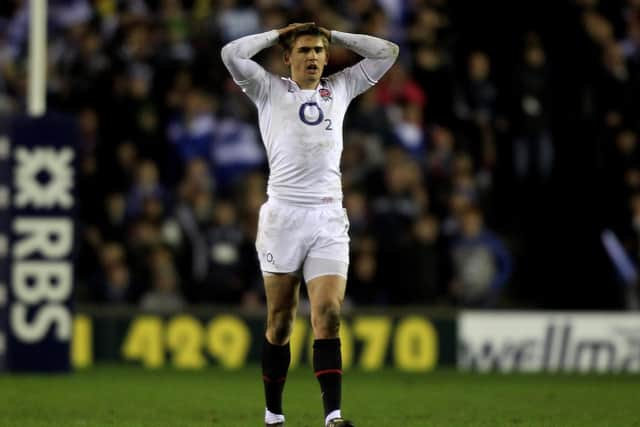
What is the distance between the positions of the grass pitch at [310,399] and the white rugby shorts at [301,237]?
144 centimetres

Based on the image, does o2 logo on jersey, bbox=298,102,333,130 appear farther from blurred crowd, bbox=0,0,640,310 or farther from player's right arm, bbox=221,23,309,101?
blurred crowd, bbox=0,0,640,310

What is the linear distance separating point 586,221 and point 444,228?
2163 mm

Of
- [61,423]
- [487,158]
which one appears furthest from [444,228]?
[61,423]

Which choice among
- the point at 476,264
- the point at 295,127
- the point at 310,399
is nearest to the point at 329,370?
the point at 295,127

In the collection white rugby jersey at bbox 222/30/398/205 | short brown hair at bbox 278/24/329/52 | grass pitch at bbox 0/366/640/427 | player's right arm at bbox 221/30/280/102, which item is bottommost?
grass pitch at bbox 0/366/640/427

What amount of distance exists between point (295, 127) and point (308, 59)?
40cm

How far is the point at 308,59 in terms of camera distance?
873 centimetres

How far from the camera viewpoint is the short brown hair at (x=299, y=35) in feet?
28.6

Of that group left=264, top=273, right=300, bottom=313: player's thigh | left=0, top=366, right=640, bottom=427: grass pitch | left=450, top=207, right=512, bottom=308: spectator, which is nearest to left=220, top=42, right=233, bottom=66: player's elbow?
left=264, top=273, right=300, bottom=313: player's thigh

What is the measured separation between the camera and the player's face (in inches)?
343

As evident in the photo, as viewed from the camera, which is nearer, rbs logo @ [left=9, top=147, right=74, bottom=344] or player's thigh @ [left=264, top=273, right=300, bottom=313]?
player's thigh @ [left=264, top=273, right=300, bottom=313]

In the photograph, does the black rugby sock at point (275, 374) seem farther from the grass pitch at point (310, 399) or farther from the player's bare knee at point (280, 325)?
the grass pitch at point (310, 399)

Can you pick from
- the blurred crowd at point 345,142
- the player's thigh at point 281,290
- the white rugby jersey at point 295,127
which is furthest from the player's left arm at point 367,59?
the blurred crowd at point 345,142

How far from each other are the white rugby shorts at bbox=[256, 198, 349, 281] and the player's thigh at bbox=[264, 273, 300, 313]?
0.14 ft
